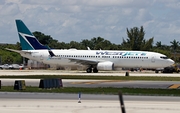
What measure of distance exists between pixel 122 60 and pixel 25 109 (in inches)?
2142

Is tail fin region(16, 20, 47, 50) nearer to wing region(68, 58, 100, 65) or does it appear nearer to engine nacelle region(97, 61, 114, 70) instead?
wing region(68, 58, 100, 65)

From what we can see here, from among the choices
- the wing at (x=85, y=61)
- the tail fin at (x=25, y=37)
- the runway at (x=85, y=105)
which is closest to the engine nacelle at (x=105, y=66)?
the wing at (x=85, y=61)

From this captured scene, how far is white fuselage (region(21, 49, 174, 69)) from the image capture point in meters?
76.4

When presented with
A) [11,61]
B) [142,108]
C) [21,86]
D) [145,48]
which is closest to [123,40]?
[145,48]

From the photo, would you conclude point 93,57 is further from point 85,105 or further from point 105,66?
point 85,105

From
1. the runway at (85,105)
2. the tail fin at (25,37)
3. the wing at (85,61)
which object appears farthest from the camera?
the tail fin at (25,37)

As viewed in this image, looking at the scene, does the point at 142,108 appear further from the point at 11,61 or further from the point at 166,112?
the point at 11,61

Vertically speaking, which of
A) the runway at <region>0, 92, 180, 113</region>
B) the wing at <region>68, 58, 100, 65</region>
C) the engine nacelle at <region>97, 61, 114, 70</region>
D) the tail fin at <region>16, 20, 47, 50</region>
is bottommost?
the runway at <region>0, 92, 180, 113</region>

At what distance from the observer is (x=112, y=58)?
7781cm

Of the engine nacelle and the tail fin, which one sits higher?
the tail fin

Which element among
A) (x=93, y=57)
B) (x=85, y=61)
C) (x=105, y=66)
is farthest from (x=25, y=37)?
(x=105, y=66)

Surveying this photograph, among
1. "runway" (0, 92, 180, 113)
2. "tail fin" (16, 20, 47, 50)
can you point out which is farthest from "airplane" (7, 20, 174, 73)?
"runway" (0, 92, 180, 113)

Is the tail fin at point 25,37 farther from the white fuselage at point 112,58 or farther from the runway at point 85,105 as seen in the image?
the runway at point 85,105

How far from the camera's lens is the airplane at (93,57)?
251 ft
